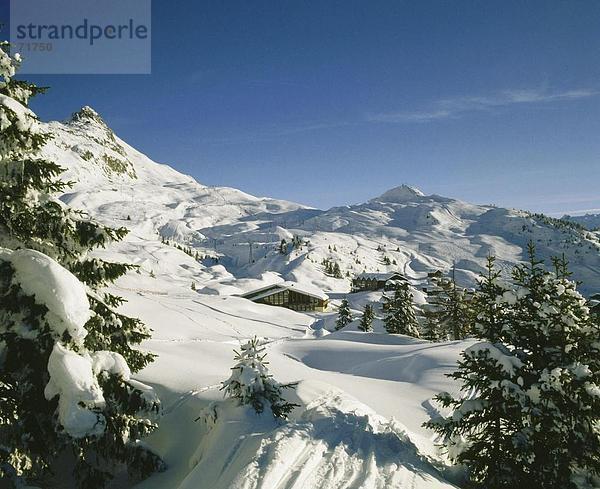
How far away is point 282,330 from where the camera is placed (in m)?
35.6

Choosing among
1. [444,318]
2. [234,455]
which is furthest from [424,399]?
[444,318]

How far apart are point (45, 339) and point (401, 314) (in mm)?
31037

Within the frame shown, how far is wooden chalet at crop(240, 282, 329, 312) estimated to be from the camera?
6216cm

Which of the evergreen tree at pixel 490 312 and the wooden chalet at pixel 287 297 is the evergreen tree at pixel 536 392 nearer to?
the evergreen tree at pixel 490 312

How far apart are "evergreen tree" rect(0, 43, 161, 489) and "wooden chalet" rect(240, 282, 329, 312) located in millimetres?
55117

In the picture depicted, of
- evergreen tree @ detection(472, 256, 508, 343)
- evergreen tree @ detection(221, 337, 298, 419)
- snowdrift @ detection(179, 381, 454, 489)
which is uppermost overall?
evergreen tree @ detection(472, 256, 508, 343)

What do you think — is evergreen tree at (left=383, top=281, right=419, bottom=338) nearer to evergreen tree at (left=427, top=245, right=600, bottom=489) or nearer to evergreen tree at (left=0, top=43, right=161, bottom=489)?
evergreen tree at (left=427, top=245, right=600, bottom=489)

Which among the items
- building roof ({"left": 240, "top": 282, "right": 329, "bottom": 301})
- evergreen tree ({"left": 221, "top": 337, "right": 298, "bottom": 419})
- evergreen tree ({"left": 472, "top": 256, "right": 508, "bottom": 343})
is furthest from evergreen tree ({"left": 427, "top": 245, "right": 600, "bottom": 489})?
building roof ({"left": 240, "top": 282, "right": 329, "bottom": 301})

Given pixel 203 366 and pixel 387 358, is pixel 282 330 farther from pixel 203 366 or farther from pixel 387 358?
pixel 203 366

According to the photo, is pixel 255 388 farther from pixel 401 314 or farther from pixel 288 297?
pixel 288 297

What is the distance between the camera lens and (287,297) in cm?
6259

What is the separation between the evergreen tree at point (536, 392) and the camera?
679cm

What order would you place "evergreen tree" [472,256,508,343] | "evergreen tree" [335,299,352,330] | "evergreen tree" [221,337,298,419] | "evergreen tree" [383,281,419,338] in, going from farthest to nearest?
"evergreen tree" [335,299,352,330]
"evergreen tree" [383,281,419,338]
"evergreen tree" [472,256,508,343]
"evergreen tree" [221,337,298,419]

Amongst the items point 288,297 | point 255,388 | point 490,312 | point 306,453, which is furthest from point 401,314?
point 288,297
